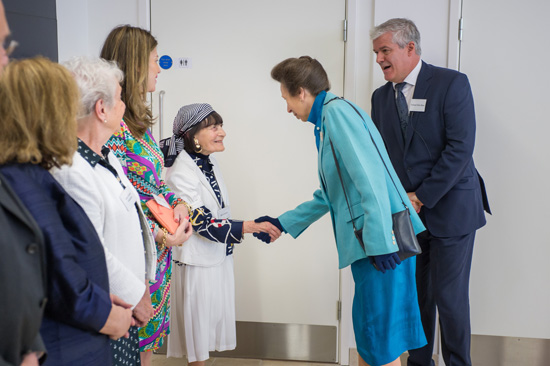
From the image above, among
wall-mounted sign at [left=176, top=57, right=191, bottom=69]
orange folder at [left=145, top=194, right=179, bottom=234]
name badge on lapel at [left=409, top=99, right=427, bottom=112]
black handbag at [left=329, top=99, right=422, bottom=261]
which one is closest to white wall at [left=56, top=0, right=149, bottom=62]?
wall-mounted sign at [left=176, top=57, right=191, bottom=69]

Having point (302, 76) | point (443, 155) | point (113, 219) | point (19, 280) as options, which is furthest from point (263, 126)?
point (19, 280)

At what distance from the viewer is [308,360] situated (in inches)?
133

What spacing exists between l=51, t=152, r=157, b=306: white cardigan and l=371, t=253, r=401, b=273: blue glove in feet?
2.94

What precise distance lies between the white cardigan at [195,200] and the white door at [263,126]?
625 millimetres

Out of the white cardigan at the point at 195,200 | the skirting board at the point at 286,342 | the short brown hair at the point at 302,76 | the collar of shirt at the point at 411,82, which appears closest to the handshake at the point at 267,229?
the white cardigan at the point at 195,200

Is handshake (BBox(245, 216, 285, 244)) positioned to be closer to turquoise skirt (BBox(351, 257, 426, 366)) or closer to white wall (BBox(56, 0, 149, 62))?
turquoise skirt (BBox(351, 257, 426, 366))

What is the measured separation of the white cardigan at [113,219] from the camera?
140 centimetres

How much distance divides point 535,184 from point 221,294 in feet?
6.35

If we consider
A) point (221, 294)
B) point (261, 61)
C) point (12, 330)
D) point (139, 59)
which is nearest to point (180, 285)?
point (221, 294)

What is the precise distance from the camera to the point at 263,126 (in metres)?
3.27

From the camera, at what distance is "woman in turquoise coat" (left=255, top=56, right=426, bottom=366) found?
1983mm

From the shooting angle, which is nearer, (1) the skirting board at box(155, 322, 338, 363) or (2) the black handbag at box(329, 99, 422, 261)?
(2) the black handbag at box(329, 99, 422, 261)

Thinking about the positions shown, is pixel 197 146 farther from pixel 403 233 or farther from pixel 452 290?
pixel 452 290

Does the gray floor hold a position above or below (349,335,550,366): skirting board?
below
